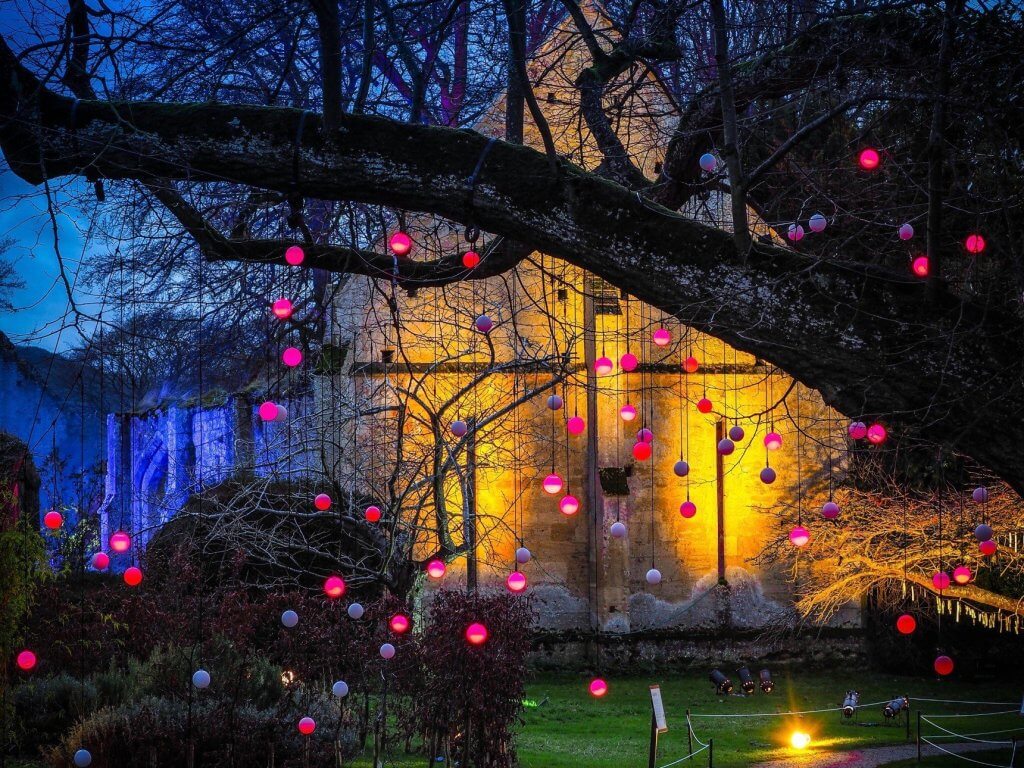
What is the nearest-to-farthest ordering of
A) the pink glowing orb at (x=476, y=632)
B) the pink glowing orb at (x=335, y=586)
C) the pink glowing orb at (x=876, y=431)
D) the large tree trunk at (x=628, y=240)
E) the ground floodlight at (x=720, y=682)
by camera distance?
1. the large tree trunk at (x=628, y=240)
2. the pink glowing orb at (x=876, y=431)
3. the pink glowing orb at (x=335, y=586)
4. the pink glowing orb at (x=476, y=632)
5. the ground floodlight at (x=720, y=682)

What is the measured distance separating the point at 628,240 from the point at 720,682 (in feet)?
38.1

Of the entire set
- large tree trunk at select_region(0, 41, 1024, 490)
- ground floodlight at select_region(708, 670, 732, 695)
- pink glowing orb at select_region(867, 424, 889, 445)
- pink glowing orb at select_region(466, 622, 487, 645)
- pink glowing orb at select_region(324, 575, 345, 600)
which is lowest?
ground floodlight at select_region(708, 670, 732, 695)

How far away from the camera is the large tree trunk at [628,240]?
4414 mm

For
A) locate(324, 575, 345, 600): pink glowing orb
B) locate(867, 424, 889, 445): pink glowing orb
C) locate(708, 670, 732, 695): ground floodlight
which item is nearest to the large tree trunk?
locate(867, 424, 889, 445): pink glowing orb

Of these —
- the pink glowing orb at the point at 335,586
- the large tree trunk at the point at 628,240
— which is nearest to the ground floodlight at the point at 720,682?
the pink glowing orb at the point at 335,586

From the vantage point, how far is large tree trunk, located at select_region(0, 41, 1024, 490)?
14.5 feet

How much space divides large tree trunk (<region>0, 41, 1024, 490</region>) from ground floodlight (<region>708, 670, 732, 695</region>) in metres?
11.0

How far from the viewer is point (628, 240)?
15.5 feet

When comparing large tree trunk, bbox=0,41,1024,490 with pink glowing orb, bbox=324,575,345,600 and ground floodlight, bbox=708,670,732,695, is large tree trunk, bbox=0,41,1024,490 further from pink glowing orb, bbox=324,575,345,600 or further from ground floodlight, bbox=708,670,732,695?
ground floodlight, bbox=708,670,732,695

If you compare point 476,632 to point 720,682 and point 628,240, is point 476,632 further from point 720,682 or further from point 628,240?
point 720,682

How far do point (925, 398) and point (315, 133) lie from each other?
9.10ft

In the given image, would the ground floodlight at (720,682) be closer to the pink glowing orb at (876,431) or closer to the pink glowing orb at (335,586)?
the pink glowing orb at (335,586)

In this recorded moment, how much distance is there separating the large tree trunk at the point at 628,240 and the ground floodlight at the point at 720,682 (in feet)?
36.2

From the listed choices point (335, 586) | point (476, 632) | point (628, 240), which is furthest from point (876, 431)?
point (335, 586)
